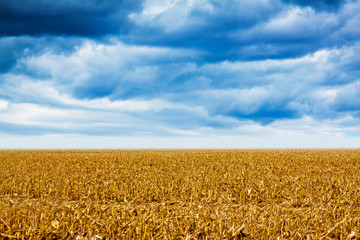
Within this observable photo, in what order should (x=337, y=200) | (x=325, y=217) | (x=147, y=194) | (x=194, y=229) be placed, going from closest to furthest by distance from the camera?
(x=194, y=229), (x=325, y=217), (x=337, y=200), (x=147, y=194)

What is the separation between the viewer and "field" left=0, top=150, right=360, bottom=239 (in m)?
6.92

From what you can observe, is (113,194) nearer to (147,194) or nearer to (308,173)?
(147,194)

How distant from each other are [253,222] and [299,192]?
19.8 ft

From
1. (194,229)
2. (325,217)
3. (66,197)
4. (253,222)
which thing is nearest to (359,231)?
(325,217)

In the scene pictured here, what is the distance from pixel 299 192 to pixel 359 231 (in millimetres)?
5340

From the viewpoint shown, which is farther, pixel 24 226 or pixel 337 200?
pixel 337 200

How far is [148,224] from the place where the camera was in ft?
23.6

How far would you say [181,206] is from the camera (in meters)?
10.3

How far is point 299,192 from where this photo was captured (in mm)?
12695

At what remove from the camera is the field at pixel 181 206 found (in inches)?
272

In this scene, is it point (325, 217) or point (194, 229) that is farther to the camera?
point (325, 217)

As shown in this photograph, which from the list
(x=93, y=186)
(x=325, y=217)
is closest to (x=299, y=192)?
(x=325, y=217)

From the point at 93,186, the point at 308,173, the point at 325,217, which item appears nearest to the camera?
the point at 325,217

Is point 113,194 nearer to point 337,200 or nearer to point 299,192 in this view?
point 299,192
